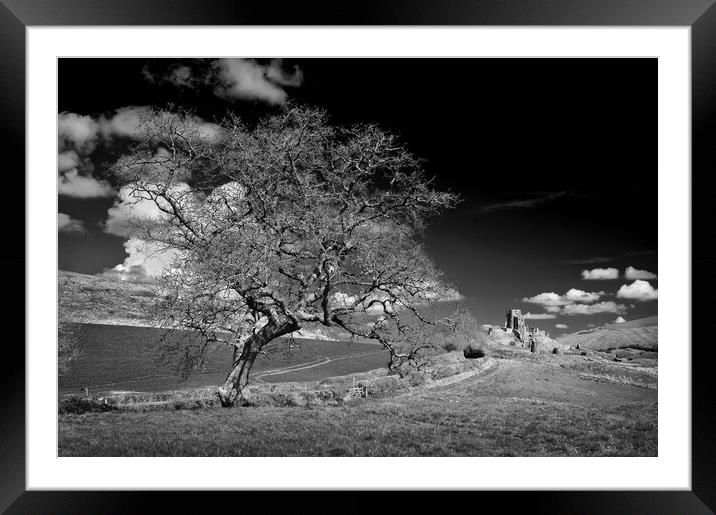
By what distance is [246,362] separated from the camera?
37.2 feet

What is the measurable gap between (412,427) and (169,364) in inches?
254

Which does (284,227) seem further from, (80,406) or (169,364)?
(80,406)

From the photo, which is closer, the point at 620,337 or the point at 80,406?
the point at 80,406

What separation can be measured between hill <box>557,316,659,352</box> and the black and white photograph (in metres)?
0.06

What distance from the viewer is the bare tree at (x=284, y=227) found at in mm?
10703

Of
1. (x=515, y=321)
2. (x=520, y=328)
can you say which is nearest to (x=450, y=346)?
(x=515, y=321)

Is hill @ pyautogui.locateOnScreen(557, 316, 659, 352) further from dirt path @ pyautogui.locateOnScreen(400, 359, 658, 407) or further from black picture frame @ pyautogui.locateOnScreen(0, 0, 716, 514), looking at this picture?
black picture frame @ pyautogui.locateOnScreen(0, 0, 716, 514)

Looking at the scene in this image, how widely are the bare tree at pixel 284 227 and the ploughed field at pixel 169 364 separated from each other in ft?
1.41
